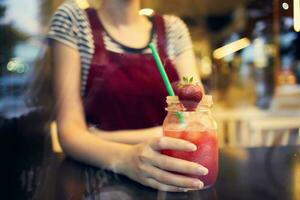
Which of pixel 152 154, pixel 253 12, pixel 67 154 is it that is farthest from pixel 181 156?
pixel 253 12

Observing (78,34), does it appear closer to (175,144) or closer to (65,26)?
(65,26)

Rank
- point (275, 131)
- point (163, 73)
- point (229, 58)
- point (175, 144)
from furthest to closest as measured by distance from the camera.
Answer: point (275, 131)
point (229, 58)
point (163, 73)
point (175, 144)

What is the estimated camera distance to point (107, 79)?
86 centimetres

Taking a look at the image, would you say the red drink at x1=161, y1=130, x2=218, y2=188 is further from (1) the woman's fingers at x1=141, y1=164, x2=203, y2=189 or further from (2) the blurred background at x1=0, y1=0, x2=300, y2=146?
(2) the blurred background at x1=0, y1=0, x2=300, y2=146

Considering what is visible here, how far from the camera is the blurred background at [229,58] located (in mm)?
858

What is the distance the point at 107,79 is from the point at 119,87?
0.03m

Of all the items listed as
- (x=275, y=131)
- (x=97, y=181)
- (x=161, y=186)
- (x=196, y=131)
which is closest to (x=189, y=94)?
(x=196, y=131)

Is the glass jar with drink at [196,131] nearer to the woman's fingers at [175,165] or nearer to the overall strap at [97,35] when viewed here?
the woman's fingers at [175,165]

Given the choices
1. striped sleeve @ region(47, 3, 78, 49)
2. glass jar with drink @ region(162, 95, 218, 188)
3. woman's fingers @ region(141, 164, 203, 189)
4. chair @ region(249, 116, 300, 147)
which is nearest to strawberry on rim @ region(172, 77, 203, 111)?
glass jar with drink @ region(162, 95, 218, 188)

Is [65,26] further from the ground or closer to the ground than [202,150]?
further from the ground

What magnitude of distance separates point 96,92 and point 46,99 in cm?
12

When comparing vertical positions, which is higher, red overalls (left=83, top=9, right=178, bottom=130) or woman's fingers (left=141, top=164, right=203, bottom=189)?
red overalls (left=83, top=9, right=178, bottom=130)

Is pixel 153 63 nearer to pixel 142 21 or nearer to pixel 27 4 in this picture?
pixel 142 21

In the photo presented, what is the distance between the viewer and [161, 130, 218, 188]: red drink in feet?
2.38
